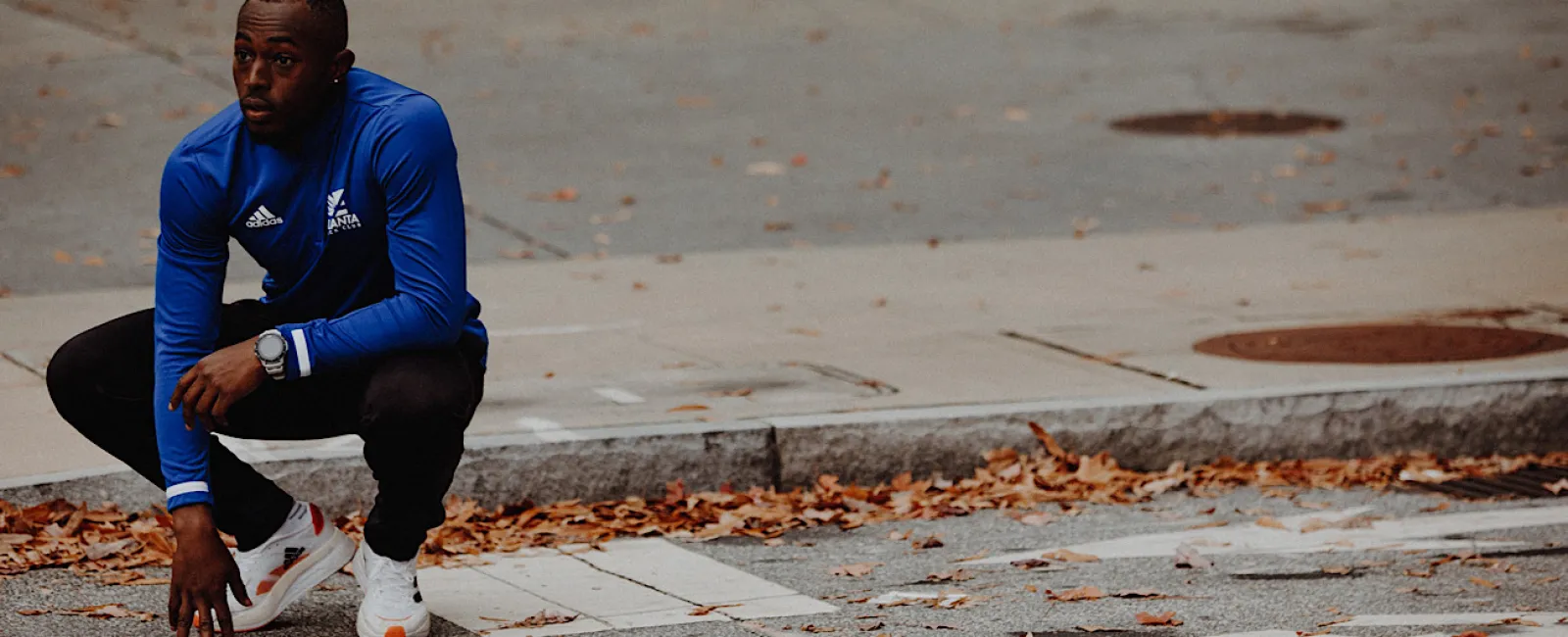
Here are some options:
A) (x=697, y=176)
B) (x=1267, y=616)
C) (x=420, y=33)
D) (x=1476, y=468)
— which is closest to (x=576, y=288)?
(x=697, y=176)

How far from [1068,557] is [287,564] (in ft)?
6.50

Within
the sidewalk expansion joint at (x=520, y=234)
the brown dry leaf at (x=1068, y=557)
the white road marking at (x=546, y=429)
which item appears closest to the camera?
the brown dry leaf at (x=1068, y=557)

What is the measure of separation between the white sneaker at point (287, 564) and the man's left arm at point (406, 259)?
24.1 inches

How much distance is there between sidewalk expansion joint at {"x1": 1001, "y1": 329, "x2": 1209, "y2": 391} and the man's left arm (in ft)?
11.2

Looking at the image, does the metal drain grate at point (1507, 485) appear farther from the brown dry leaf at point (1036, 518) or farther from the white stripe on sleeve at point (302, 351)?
the white stripe on sleeve at point (302, 351)

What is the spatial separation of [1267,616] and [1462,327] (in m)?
3.70

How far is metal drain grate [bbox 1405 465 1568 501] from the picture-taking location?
6.66 metres

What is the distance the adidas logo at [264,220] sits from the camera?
4707 mm

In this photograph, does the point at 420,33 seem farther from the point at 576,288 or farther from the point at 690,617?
the point at 690,617

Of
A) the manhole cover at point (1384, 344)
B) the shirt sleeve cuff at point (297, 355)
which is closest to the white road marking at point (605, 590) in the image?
the shirt sleeve cuff at point (297, 355)

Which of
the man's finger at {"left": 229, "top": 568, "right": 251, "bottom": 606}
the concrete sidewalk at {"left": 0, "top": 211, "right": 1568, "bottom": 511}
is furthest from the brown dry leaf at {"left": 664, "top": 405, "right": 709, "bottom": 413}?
the man's finger at {"left": 229, "top": 568, "right": 251, "bottom": 606}

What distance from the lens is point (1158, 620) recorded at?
5.10 metres

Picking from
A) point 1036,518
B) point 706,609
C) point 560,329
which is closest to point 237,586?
point 706,609

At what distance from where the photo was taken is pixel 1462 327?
28.0ft
